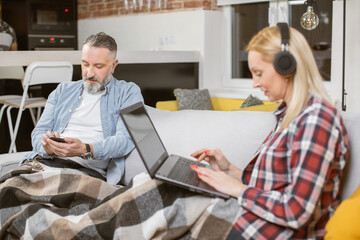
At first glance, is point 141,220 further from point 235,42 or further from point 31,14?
point 31,14

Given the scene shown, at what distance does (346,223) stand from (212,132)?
0.77 m

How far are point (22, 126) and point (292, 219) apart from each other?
3.64 metres

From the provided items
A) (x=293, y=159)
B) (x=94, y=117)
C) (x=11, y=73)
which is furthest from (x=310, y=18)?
(x=11, y=73)

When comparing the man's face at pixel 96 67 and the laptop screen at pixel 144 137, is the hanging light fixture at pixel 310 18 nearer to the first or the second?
the man's face at pixel 96 67

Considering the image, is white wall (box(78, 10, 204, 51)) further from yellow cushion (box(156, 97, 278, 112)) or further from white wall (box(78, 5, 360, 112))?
yellow cushion (box(156, 97, 278, 112))

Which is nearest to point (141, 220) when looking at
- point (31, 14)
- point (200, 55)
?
point (200, 55)

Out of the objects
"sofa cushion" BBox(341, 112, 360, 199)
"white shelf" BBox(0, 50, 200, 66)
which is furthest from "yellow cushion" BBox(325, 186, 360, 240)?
"white shelf" BBox(0, 50, 200, 66)

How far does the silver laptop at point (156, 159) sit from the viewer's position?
151 cm

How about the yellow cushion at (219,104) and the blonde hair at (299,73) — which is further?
the yellow cushion at (219,104)

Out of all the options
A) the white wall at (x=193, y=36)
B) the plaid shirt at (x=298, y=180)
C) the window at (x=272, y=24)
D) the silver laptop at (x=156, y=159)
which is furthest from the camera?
the white wall at (x=193, y=36)

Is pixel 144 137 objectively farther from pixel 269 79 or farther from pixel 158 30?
pixel 158 30

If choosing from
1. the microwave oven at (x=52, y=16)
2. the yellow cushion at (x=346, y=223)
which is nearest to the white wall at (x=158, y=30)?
the microwave oven at (x=52, y=16)

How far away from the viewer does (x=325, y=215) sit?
4.62ft

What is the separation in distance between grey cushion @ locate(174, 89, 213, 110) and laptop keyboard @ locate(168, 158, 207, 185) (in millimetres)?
2655
